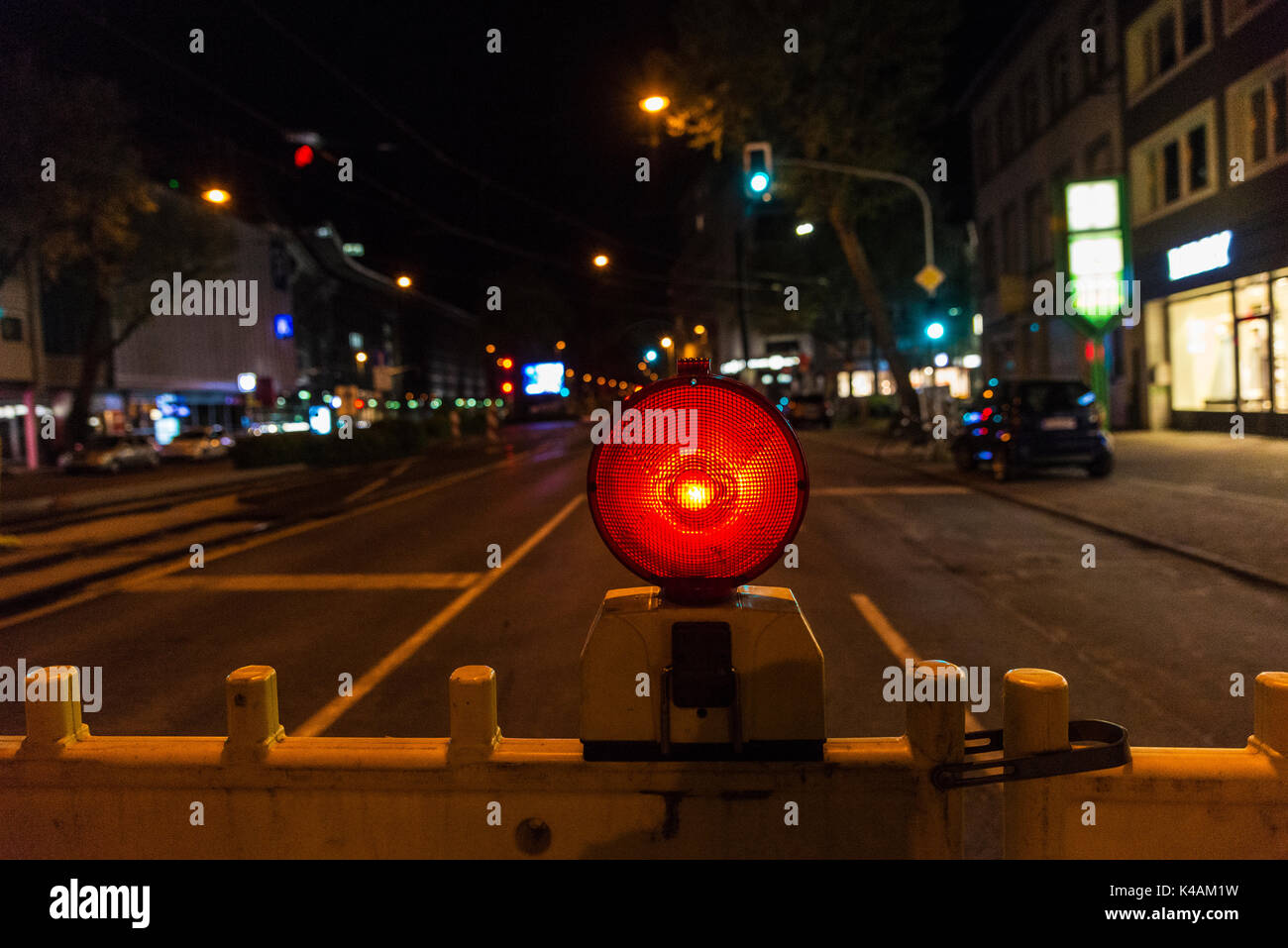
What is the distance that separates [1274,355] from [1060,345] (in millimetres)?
11521

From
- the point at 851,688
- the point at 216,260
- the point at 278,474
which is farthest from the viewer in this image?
the point at 216,260

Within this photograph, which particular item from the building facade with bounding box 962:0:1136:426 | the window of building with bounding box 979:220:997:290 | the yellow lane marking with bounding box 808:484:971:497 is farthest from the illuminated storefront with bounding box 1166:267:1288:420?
the window of building with bounding box 979:220:997:290

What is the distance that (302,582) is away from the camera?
31.0 feet

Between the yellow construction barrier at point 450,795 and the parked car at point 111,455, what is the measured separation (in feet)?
119

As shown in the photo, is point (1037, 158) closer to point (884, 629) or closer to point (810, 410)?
point (810, 410)

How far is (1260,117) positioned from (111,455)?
35047 millimetres

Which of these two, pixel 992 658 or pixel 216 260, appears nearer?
pixel 992 658

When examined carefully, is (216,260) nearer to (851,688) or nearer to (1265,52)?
(1265,52)

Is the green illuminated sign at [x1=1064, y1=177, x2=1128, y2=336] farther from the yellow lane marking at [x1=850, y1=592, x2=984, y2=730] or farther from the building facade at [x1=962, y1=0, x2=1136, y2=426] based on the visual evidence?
the yellow lane marking at [x1=850, y1=592, x2=984, y2=730]

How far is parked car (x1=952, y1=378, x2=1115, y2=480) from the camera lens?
1669 centimetres

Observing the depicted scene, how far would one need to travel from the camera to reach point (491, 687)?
6.10 feet

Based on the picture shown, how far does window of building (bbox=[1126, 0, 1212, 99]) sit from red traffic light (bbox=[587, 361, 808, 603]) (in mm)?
24604

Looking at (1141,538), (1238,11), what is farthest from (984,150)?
(1141,538)
